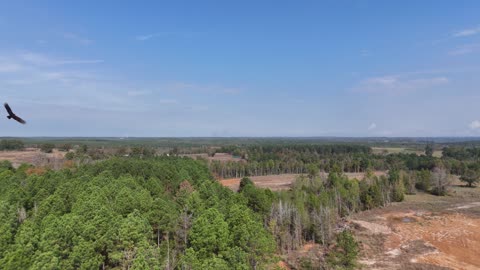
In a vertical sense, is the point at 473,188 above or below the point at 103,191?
below

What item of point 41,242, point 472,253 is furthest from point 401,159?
point 41,242

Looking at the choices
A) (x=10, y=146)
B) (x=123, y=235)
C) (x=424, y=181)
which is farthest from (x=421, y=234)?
(x=10, y=146)

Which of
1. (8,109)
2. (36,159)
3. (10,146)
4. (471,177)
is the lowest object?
(471,177)

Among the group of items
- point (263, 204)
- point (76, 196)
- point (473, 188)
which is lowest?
point (473, 188)

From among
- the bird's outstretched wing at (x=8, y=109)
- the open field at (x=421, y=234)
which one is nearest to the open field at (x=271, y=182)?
the open field at (x=421, y=234)

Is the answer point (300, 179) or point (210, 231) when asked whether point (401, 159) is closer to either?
point (300, 179)

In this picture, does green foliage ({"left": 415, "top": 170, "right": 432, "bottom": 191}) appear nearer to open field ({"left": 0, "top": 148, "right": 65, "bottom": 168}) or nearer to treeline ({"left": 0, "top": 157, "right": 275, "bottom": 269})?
treeline ({"left": 0, "top": 157, "right": 275, "bottom": 269})

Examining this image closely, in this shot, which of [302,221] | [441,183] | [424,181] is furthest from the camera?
[424,181]

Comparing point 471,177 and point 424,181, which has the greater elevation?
point 471,177

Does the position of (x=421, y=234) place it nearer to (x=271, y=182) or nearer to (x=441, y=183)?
(x=441, y=183)
